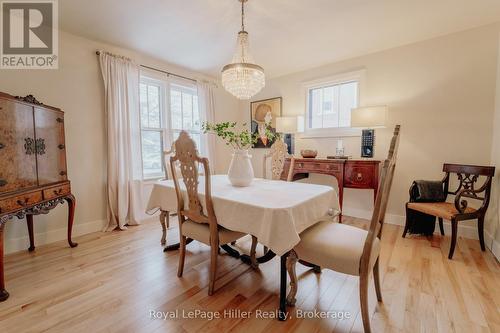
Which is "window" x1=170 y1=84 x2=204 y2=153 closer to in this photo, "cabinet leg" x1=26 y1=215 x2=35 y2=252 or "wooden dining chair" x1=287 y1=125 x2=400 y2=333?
"cabinet leg" x1=26 y1=215 x2=35 y2=252

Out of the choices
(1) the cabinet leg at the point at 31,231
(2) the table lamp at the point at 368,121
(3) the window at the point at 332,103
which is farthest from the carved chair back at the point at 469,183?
(1) the cabinet leg at the point at 31,231

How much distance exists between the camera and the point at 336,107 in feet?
11.6

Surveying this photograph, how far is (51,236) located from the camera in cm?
252

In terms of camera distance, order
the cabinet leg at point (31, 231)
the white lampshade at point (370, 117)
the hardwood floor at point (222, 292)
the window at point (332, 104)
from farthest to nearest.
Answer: the window at point (332, 104)
the white lampshade at point (370, 117)
the cabinet leg at point (31, 231)
the hardwood floor at point (222, 292)

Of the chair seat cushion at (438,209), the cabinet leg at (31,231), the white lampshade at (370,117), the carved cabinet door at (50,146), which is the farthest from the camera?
the white lampshade at (370,117)

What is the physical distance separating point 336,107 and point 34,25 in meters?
3.88

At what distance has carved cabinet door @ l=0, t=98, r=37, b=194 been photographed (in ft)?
5.69

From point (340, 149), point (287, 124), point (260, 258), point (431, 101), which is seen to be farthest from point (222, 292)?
point (431, 101)

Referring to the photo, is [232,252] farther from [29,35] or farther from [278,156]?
[29,35]

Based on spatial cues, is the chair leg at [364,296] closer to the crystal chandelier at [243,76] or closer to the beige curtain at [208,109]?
the crystal chandelier at [243,76]

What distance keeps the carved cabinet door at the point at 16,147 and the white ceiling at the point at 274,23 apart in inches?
43.6

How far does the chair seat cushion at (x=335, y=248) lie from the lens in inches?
48.5

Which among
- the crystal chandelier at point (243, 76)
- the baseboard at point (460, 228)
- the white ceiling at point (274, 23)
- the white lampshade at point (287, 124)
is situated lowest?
the baseboard at point (460, 228)

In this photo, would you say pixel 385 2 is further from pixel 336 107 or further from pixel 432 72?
pixel 336 107
